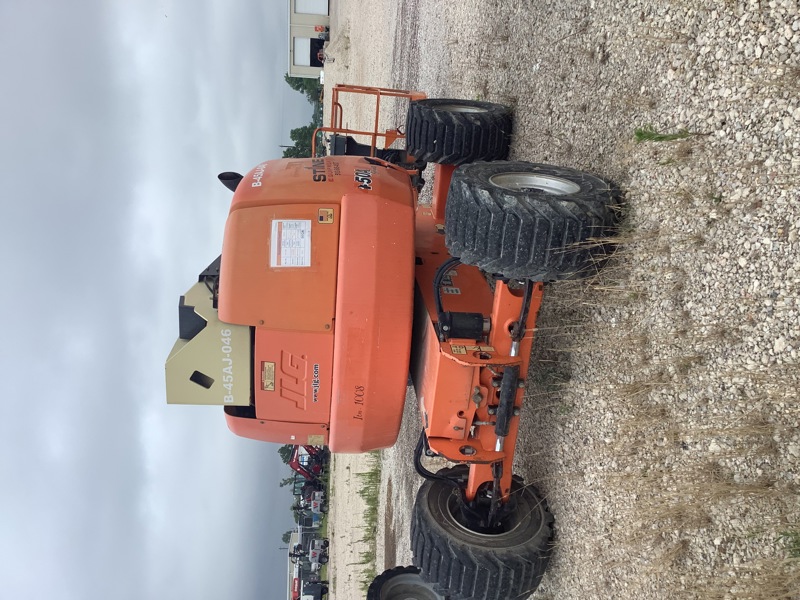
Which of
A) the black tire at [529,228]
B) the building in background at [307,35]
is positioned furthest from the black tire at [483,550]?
the building in background at [307,35]

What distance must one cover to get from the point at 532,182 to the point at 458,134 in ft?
5.53

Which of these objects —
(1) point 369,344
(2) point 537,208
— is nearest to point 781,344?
(2) point 537,208

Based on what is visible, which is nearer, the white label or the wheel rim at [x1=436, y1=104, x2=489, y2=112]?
the white label

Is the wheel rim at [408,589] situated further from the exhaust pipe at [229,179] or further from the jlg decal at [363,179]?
the exhaust pipe at [229,179]

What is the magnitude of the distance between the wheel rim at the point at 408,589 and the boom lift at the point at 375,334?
1.43 meters

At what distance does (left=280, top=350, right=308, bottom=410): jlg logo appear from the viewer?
3.58 meters

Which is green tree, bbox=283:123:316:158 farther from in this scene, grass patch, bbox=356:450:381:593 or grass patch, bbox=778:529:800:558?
grass patch, bbox=778:529:800:558

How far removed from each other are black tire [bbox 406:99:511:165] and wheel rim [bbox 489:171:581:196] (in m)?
1.66

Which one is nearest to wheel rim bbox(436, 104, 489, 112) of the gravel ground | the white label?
the gravel ground

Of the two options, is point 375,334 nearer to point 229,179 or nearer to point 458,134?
point 229,179

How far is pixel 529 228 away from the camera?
297 centimetres

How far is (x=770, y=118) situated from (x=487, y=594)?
306 centimetres

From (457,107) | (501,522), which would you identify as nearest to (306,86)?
(457,107)

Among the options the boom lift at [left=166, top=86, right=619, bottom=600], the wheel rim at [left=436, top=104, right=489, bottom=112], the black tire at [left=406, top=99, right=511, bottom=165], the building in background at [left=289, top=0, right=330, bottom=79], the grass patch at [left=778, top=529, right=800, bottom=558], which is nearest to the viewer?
the grass patch at [left=778, top=529, right=800, bottom=558]
